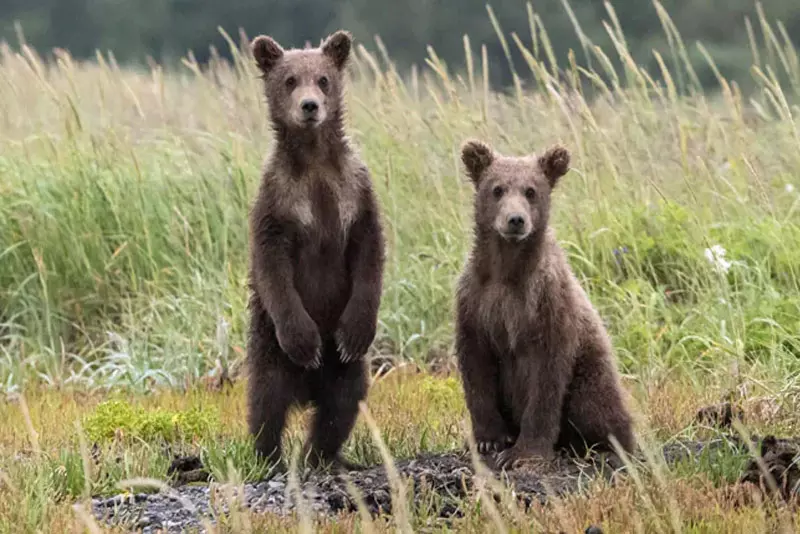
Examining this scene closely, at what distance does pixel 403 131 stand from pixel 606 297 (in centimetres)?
253

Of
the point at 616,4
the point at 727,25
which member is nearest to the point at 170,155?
the point at 616,4

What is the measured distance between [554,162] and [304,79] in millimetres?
1136

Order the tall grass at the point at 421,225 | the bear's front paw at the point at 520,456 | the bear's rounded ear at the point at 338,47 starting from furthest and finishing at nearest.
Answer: the tall grass at the point at 421,225
the bear's rounded ear at the point at 338,47
the bear's front paw at the point at 520,456

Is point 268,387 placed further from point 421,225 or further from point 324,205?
point 421,225

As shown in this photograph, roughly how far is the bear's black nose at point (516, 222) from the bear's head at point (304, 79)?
3.03 feet

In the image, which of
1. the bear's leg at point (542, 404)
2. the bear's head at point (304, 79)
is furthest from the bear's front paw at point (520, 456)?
the bear's head at point (304, 79)

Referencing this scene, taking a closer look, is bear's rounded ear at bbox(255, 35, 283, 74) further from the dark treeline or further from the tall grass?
the dark treeline

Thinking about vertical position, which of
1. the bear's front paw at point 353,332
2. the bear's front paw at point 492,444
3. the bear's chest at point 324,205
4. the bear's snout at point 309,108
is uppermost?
the bear's snout at point 309,108

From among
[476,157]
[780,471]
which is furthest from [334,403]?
[780,471]

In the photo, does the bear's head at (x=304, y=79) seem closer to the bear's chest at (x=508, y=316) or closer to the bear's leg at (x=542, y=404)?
the bear's chest at (x=508, y=316)

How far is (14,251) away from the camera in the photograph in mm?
9930

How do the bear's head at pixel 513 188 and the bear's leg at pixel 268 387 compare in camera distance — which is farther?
the bear's leg at pixel 268 387

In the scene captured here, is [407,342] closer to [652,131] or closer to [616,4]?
[652,131]

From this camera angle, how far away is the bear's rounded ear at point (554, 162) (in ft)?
20.2
